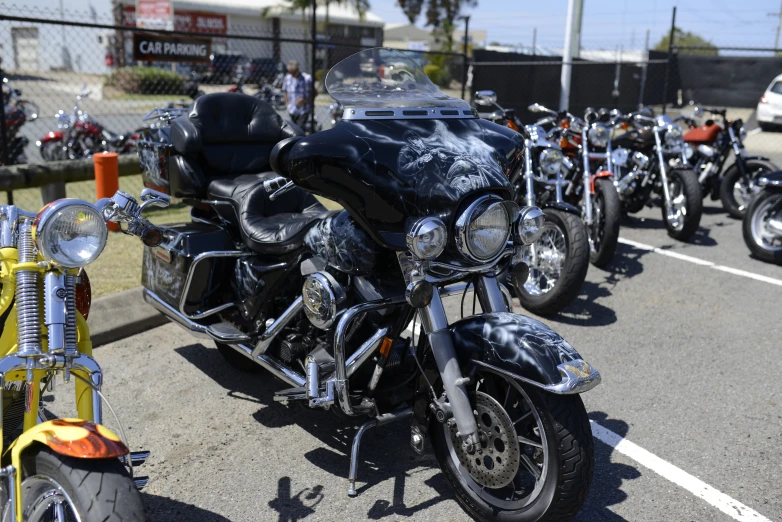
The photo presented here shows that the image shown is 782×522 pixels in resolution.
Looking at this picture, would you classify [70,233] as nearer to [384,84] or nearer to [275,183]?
[275,183]

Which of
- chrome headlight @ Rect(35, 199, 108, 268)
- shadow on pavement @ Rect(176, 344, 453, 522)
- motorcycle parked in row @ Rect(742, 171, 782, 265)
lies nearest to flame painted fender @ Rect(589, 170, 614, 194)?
motorcycle parked in row @ Rect(742, 171, 782, 265)

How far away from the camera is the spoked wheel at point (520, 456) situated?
272 cm

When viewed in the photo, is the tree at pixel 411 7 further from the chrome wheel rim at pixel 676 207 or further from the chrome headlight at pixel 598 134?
the chrome headlight at pixel 598 134

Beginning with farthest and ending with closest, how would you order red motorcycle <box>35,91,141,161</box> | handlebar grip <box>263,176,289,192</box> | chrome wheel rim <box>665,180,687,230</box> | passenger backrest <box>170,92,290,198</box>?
red motorcycle <box>35,91,141,161</box> → chrome wheel rim <box>665,180,687,230</box> → passenger backrest <box>170,92,290,198</box> → handlebar grip <box>263,176,289,192</box>

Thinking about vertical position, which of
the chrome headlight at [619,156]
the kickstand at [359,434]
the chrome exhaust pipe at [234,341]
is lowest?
the kickstand at [359,434]

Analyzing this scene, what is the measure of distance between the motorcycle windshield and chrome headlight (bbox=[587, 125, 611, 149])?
162 inches

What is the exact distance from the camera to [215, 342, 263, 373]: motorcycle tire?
447cm

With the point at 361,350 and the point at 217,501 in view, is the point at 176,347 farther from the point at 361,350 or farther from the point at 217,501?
the point at 361,350

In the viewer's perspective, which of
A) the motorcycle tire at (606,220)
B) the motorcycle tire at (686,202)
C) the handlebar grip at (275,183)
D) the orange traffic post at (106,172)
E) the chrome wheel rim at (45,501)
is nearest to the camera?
the chrome wheel rim at (45,501)

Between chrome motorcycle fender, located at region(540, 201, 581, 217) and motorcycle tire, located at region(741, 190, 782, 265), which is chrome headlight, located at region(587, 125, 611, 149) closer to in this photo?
motorcycle tire, located at region(741, 190, 782, 265)

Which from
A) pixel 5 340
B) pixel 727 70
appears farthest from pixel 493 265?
pixel 727 70

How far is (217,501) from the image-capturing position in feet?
10.4

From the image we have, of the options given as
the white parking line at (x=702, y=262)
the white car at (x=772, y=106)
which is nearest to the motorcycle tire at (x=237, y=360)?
the white parking line at (x=702, y=262)

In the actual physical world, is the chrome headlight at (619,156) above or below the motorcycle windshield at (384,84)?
below
